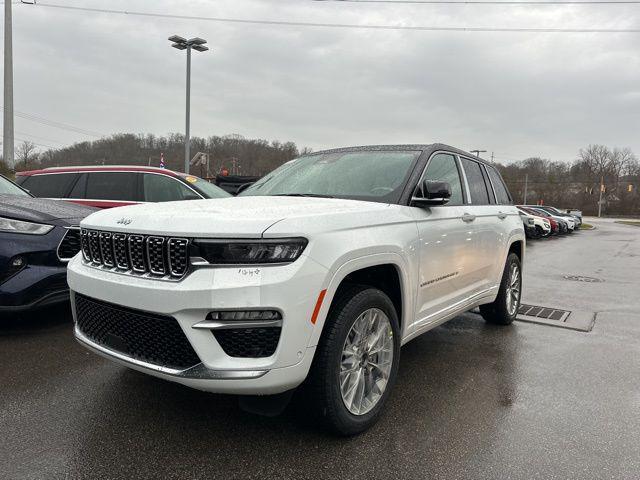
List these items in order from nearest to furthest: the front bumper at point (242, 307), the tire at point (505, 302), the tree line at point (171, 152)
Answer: the front bumper at point (242, 307) → the tire at point (505, 302) → the tree line at point (171, 152)

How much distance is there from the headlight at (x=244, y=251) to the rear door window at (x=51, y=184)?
21.3 ft

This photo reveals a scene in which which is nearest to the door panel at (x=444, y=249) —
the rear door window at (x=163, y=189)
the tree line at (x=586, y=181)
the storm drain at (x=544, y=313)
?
the storm drain at (x=544, y=313)

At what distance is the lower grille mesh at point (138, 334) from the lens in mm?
2271

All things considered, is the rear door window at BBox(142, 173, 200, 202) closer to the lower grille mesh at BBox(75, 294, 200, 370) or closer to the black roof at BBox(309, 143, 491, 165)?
the black roof at BBox(309, 143, 491, 165)

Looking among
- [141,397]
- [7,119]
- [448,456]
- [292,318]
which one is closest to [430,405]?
[448,456]

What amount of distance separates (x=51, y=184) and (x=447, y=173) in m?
6.68

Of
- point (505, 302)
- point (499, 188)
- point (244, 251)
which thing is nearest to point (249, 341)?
point (244, 251)

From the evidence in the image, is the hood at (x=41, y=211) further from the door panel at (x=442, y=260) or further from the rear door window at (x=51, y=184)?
the door panel at (x=442, y=260)

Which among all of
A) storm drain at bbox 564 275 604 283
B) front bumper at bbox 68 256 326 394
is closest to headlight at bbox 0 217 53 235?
front bumper at bbox 68 256 326 394

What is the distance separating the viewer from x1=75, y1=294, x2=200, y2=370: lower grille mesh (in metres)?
2.27

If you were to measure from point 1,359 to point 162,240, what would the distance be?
2.29m

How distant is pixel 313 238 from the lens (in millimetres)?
2309

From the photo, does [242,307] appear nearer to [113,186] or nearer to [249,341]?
[249,341]

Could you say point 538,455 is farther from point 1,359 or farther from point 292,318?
point 1,359
